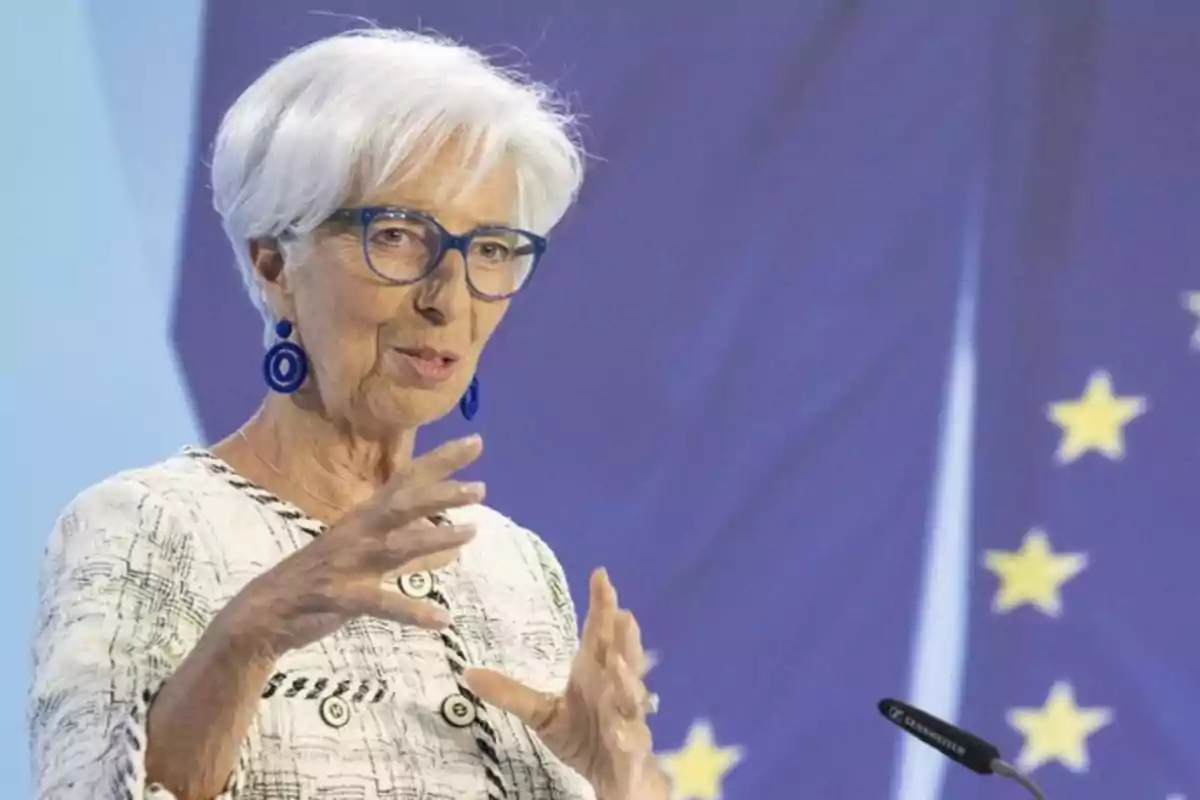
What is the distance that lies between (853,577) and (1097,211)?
578 millimetres

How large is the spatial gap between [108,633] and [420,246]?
386mm

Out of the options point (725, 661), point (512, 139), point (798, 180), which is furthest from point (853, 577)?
point (512, 139)

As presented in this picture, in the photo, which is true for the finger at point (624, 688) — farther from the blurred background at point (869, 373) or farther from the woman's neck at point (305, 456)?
the blurred background at point (869, 373)

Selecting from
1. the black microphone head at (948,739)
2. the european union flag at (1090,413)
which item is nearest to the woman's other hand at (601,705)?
the black microphone head at (948,739)

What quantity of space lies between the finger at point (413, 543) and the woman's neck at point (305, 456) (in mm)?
312

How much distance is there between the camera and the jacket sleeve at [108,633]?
3.27ft

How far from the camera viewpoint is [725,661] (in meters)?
1.92

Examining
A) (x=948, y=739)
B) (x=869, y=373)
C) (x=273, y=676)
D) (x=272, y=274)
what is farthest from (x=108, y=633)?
(x=869, y=373)

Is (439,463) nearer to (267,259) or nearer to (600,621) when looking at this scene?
(600,621)

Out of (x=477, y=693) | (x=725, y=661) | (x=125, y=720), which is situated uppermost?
(x=725, y=661)

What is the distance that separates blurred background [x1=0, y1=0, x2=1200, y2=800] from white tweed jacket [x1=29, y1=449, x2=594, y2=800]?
2.03ft

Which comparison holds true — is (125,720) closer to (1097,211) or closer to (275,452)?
(275,452)

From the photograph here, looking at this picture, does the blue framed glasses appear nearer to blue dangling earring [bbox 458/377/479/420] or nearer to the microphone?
blue dangling earring [bbox 458/377/479/420]

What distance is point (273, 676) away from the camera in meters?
1.14
